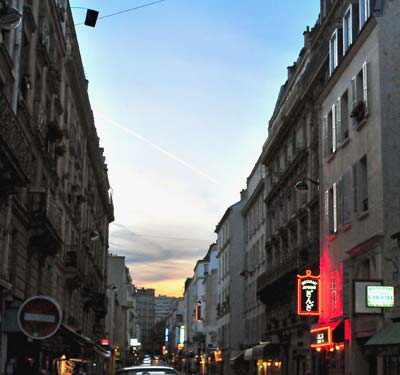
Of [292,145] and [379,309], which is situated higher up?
[292,145]

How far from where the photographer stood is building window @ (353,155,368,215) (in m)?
26.3

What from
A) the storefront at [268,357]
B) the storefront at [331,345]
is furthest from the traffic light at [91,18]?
the storefront at [268,357]

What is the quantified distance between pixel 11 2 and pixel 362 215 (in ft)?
43.3

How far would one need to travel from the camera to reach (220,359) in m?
79.4

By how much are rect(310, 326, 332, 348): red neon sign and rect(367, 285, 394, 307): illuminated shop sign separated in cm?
733

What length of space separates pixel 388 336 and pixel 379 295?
4.78 feet

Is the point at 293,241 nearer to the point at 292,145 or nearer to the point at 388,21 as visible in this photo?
the point at 292,145

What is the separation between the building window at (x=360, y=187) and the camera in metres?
26.3

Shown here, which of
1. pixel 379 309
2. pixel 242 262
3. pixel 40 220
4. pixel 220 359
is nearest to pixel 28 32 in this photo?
pixel 40 220

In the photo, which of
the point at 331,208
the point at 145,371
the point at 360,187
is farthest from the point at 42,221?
the point at 145,371

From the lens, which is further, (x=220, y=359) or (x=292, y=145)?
(x=220, y=359)

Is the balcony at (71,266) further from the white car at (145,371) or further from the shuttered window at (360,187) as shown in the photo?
the white car at (145,371)

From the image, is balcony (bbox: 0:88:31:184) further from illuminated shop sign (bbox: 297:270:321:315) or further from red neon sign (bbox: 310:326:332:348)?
illuminated shop sign (bbox: 297:270:321:315)

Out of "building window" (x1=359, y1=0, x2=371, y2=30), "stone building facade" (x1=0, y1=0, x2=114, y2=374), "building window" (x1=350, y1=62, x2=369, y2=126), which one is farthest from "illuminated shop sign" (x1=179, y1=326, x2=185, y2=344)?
"building window" (x1=359, y1=0, x2=371, y2=30)
